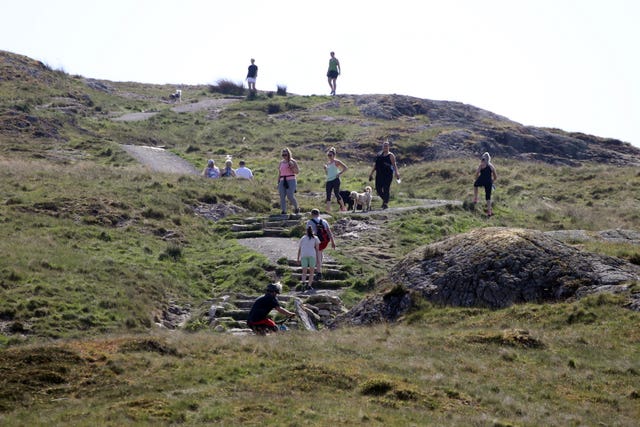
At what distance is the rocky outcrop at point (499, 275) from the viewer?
18000mm

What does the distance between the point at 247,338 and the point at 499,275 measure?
18.1ft

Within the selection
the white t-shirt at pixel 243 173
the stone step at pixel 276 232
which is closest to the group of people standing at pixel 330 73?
the white t-shirt at pixel 243 173

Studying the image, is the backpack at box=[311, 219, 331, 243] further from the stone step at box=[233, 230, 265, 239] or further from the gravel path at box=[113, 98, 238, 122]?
the gravel path at box=[113, 98, 238, 122]

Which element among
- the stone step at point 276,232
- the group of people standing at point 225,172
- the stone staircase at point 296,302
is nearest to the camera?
the stone staircase at point 296,302

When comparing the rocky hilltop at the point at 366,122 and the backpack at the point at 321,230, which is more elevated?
the rocky hilltop at the point at 366,122

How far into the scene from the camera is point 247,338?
15758mm

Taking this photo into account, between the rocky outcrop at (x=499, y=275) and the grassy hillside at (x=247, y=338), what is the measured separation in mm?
624

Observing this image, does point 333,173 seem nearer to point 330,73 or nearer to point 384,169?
point 384,169

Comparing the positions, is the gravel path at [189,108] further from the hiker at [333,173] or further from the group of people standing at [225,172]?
the hiker at [333,173]

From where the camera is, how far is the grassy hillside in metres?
12.1

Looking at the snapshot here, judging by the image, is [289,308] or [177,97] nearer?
[289,308]

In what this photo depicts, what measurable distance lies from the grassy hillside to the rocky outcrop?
0.62 m

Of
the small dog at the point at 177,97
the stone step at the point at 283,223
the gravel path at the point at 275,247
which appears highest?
the small dog at the point at 177,97

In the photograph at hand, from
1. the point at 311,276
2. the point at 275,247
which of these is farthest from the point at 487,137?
the point at 311,276
